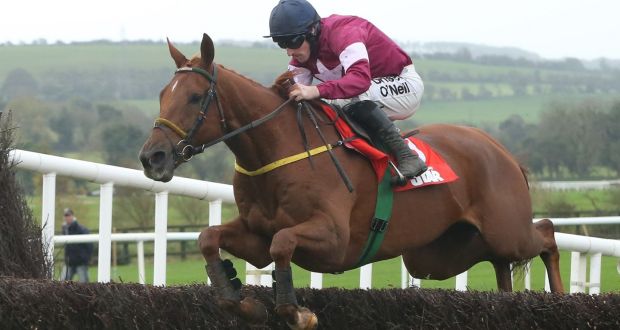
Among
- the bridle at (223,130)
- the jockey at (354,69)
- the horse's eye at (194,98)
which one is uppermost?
the jockey at (354,69)

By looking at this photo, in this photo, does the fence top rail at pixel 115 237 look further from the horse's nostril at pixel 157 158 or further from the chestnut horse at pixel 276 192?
the horse's nostril at pixel 157 158

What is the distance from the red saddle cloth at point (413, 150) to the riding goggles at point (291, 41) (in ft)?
1.09

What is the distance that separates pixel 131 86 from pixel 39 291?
70.8 meters

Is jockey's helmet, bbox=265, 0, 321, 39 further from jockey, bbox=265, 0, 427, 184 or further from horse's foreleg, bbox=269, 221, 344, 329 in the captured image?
horse's foreleg, bbox=269, 221, 344, 329

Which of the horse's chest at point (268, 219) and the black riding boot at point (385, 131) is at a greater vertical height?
the black riding boot at point (385, 131)

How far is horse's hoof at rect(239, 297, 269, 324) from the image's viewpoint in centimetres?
492

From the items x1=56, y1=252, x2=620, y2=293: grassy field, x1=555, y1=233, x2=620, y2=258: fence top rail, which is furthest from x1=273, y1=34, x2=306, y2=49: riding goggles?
x1=56, y1=252, x2=620, y2=293: grassy field

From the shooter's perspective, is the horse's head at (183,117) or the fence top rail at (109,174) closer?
the horse's head at (183,117)

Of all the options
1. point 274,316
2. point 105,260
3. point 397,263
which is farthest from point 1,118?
point 397,263

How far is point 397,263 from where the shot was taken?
22.7m

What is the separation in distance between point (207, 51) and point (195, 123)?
34cm

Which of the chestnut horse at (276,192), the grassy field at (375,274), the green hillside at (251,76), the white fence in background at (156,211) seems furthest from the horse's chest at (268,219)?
the green hillside at (251,76)

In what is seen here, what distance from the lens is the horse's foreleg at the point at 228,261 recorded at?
16.2 feet

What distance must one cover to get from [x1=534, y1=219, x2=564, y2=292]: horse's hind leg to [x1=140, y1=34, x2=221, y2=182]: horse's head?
8.50 feet
